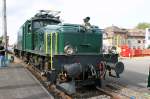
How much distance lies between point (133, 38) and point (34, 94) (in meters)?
77.3

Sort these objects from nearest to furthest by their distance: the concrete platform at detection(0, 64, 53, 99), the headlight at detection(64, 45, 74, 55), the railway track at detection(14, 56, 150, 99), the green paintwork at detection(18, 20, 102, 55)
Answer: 1. the concrete platform at detection(0, 64, 53, 99)
2. the railway track at detection(14, 56, 150, 99)
3. the headlight at detection(64, 45, 74, 55)
4. the green paintwork at detection(18, 20, 102, 55)

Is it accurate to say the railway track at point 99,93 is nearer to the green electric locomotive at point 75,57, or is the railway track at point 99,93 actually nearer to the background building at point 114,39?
the green electric locomotive at point 75,57

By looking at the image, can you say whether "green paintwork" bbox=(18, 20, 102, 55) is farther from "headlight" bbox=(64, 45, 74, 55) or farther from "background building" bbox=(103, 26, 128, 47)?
"background building" bbox=(103, 26, 128, 47)

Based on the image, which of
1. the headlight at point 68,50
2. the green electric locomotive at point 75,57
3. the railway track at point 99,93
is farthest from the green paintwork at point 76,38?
the railway track at point 99,93

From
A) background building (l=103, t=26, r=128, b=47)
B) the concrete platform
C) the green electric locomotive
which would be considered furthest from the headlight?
background building (l=103, t=26, r=128, b=47)

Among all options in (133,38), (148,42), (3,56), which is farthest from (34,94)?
(133,38)

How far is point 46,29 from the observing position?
12.8 meters

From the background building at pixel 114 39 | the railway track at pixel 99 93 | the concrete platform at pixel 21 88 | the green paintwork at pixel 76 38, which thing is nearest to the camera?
the concrete platform at pixel 21 88

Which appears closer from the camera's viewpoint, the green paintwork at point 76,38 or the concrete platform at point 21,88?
the concrete platform at point 21,88

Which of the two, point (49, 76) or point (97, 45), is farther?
point (97, 45)

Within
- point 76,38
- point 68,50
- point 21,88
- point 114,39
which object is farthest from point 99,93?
point 114,39

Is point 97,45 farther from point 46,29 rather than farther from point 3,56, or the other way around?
point 3,56

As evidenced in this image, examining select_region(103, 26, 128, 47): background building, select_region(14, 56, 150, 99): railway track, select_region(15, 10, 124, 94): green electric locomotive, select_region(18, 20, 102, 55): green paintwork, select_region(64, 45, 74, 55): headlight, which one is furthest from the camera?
select_region(103, 26, 128, 47): background building

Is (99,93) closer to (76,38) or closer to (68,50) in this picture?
(68,50)
